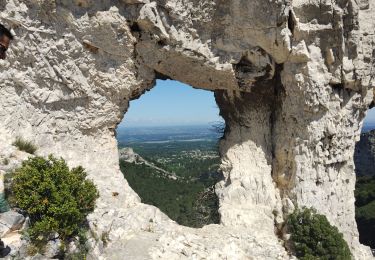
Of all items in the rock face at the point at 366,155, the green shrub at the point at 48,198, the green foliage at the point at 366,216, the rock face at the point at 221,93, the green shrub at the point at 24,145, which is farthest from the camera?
the rock face at the point at 366,155

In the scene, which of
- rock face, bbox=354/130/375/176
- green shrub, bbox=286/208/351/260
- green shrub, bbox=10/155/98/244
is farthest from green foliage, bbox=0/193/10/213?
rock face, bbox=354/130/375/176

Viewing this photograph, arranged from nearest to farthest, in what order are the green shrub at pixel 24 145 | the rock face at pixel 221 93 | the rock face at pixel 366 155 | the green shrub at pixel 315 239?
the green shrub at pixel 24 145 < the rock face at pixel 221 93 < the green shrub at pixel 315 239 < the rock face at pixel 366 155

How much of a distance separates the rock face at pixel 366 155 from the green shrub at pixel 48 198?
6147cm

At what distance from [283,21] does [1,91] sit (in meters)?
11.7

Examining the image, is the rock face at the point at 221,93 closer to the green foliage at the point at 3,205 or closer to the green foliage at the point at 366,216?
the green foliage at the point at 3,205

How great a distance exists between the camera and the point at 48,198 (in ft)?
37.1

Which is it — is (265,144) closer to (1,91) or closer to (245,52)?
(245,52)

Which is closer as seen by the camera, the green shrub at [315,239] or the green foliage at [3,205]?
the green foliage at [3,205]

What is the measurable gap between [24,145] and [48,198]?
12.0ft

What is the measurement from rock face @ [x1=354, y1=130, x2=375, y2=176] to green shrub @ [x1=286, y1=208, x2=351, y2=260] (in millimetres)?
51559

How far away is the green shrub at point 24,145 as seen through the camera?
45.8 ft

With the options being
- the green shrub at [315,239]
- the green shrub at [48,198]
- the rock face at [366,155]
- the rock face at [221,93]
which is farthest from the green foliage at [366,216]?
the green shrub at [48,198]

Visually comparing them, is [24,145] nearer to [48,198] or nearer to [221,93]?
[48,198]

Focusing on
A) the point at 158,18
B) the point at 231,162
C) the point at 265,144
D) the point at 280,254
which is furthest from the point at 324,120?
the point at 158,18
